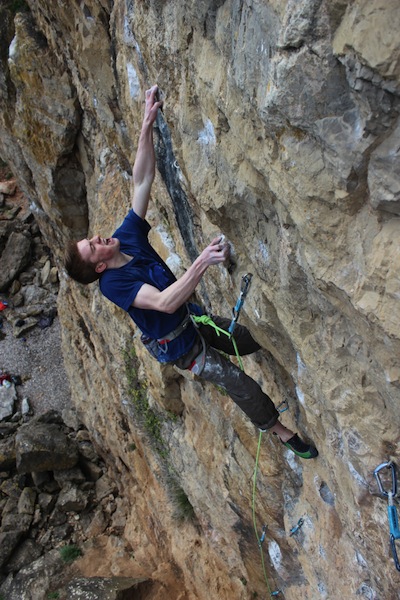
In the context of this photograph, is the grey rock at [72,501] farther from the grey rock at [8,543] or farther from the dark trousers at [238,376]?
the dark trousers at [238,376]

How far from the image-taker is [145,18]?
4094 mm

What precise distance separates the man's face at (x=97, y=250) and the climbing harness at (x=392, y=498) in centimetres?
229

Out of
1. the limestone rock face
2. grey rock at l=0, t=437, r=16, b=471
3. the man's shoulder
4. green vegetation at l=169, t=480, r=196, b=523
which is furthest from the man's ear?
grey rock at l=0, t=437, r=16, b=471

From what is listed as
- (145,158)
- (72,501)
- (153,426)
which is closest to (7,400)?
(72,501)

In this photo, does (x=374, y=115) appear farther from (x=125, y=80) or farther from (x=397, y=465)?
(x=125, y=80)

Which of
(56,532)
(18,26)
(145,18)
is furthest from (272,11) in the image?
(56,532)

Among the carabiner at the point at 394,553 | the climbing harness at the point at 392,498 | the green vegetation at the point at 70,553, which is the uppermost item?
the climbing harness at the point at 392,498

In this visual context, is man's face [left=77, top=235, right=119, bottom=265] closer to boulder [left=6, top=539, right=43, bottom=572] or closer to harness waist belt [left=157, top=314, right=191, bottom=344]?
harness waist belt [left=157, top=314, right=191, bottom=344]

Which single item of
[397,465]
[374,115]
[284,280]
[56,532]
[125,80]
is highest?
[374,115]

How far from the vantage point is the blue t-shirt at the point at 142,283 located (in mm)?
3838

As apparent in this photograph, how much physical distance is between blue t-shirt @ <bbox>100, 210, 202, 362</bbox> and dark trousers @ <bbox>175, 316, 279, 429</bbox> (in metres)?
0.17

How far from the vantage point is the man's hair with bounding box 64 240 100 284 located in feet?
12.3

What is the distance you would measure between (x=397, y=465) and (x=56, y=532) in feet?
34.3

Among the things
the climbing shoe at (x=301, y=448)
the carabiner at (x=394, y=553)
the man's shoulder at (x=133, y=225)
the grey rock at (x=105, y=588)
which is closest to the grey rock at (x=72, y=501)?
the grey rock at (x=105, y=588)
